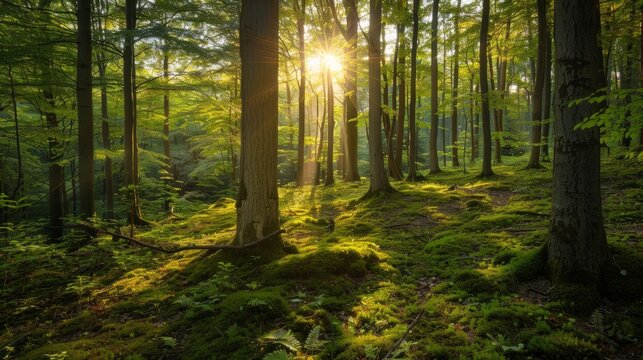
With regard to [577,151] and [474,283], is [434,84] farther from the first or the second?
[474,283]

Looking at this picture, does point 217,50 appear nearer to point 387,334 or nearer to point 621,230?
point 387,334

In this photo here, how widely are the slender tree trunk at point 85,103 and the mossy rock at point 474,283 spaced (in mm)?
8576

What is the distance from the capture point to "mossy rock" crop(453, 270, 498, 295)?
4.00 m

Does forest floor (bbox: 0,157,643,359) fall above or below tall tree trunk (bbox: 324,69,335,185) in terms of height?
below

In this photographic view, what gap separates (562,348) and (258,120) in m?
4.66

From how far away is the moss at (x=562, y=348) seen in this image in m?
2.71

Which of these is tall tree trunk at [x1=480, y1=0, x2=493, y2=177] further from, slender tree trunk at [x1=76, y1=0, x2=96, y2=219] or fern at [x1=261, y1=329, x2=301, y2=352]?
slender tree trunk at [x1=76, y1=0, x2=96, y2=219]

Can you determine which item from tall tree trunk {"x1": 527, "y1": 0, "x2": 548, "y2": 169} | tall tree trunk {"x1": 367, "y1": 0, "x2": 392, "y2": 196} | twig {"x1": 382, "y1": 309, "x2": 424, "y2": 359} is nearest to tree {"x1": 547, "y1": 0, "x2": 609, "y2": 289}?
twig {"x1": 382, "y1": 309, "x2": 424, "y2": 359}

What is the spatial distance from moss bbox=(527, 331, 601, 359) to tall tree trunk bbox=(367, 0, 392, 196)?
7.47 m

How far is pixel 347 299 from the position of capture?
166 inches

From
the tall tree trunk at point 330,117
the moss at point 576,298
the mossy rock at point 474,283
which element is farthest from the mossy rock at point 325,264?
the tall tree trunk at point 330,117

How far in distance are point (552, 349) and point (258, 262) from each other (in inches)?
152

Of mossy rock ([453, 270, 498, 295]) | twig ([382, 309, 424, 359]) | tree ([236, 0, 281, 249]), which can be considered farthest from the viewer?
tree ([236, 0, 281, 249])

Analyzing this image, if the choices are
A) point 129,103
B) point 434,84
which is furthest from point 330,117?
point 129,103
